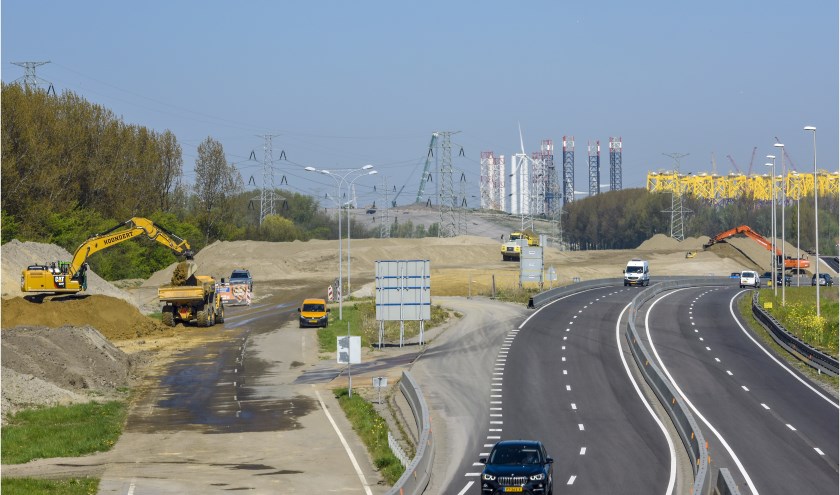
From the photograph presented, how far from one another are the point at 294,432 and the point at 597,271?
9982 cm

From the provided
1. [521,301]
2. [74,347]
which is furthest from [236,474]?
[521,301]

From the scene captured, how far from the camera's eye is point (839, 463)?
33531 millimetres

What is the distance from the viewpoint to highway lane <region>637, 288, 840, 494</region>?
32.6 m

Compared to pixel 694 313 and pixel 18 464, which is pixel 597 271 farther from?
pixel 18 464

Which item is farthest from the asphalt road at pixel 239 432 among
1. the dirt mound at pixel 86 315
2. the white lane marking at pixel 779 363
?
the white lane marking at pixel 779 363

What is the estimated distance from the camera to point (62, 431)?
39844 mm

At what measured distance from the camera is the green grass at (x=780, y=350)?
165ft

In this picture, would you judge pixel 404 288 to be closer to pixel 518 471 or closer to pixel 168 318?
pixel 168 318

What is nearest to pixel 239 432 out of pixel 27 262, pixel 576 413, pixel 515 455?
pixel 576 413

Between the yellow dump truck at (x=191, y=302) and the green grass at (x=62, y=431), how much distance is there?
993 inches

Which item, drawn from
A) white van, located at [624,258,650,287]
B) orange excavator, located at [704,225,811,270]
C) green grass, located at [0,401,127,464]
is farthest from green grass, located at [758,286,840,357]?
green grass, located at [0,401,127,464]

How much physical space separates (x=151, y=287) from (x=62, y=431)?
71.4 m

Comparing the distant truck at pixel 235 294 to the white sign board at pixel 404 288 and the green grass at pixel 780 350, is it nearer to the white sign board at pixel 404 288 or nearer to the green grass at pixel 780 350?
the white sign board at pixel 404 288

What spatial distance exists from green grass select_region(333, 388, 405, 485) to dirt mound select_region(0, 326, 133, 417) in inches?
413
